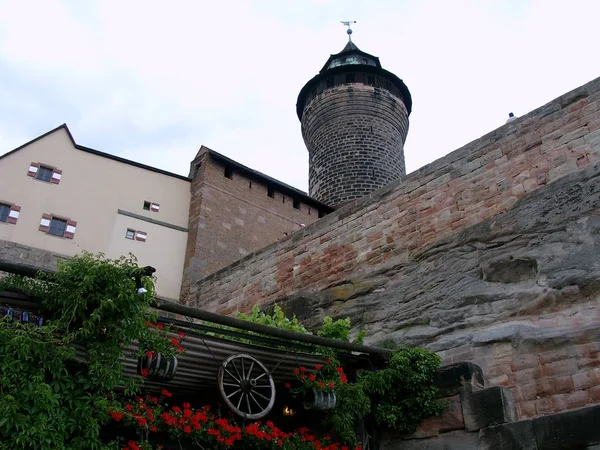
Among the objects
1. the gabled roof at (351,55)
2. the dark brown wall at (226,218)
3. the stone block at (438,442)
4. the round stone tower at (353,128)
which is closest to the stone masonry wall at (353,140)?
the round stone tower at (353,128)

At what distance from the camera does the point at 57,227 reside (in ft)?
45.6

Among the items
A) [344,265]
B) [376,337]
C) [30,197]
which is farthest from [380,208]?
[30,197]

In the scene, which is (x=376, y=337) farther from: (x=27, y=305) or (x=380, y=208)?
(x=27, y=305)

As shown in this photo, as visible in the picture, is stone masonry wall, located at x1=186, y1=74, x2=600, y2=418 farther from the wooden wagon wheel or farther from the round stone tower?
the round stone tower

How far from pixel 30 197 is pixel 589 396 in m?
11.8

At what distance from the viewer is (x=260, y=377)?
6.05m

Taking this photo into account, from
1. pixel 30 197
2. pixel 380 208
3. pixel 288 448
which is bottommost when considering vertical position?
pixel 288 448

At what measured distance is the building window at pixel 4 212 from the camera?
13.3m

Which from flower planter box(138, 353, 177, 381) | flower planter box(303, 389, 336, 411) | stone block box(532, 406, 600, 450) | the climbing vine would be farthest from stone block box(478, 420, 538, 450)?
flower planter box(138, 353, 177, 381)

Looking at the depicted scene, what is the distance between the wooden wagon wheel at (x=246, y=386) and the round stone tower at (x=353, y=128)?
14177 mm

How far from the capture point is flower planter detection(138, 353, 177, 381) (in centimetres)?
523

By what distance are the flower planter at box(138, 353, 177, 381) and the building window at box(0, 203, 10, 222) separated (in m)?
9.45

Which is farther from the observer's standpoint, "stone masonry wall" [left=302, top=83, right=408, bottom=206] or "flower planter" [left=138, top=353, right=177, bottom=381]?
"stone masonry wall" [left=302, top=83, right=408, bottom=206]

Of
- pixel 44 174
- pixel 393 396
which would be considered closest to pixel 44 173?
pixel 44 174
